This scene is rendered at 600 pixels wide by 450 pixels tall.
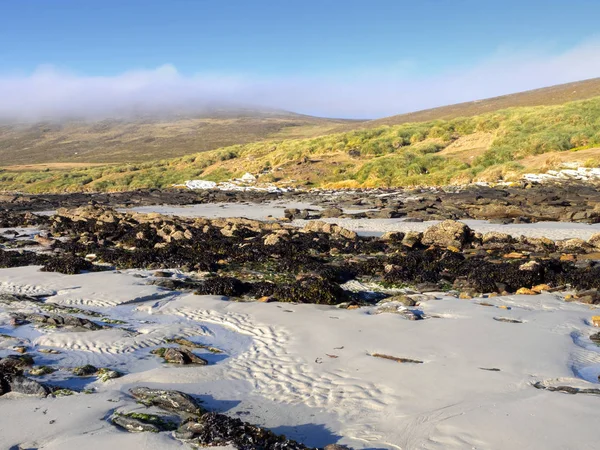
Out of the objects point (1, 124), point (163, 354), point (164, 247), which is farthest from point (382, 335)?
point (1, 124)

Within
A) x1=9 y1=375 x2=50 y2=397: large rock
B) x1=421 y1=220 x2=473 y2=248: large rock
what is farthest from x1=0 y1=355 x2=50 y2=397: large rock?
x1=421 y1=220 x2=473 y2=248: large rock

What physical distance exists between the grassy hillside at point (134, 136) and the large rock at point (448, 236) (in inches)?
2669

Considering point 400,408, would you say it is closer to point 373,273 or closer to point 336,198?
point 373,273

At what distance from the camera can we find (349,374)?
17.4 feet

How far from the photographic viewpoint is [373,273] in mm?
10664

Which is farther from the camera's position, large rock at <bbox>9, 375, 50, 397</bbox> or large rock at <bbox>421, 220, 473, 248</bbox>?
large rock at <bbox>421, 220, 473, 248</bbox>

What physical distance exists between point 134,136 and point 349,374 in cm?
11884

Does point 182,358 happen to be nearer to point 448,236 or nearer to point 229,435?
point 229,435

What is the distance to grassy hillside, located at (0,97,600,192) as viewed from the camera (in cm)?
3234

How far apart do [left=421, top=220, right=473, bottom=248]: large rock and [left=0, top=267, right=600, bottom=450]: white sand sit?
515cm

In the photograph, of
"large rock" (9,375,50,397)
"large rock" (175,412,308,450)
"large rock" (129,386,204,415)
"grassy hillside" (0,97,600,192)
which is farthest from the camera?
"grassy hillside" (0,97,600,192)

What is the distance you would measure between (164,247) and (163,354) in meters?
8.08

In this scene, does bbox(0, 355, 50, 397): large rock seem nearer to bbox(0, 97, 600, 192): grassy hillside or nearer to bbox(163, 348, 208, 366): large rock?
bbox(163, 348, 208, 366): large rock

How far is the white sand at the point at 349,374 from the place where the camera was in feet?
13.3
